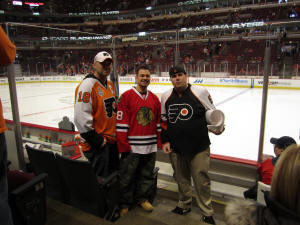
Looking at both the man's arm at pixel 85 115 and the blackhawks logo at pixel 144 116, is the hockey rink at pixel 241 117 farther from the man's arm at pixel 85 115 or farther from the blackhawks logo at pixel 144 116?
the man's arm at pixel 85 115

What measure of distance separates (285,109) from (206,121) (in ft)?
16.7

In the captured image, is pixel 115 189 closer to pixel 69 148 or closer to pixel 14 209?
pixel 14 209

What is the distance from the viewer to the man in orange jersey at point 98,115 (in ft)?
6.05

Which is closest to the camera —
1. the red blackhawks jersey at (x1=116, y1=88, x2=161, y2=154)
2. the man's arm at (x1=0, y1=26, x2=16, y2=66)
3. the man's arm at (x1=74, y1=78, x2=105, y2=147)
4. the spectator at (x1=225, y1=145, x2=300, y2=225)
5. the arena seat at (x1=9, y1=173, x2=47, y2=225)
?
the spectator at (x1=225, y1=145, x2=300, y2=225)

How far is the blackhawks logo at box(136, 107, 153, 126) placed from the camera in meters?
1.99

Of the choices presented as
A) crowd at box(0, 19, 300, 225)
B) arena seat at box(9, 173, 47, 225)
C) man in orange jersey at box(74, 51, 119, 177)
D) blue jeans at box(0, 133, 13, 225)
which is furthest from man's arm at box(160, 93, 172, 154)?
blue jeans at box(0, 133, 13, 225)

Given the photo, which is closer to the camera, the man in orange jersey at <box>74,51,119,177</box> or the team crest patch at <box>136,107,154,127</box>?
the man in orange jersey at <box>74,51,119,177</box>

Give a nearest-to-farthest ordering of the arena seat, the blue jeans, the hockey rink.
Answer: the blue jeans, the arena seat, the hockey rink

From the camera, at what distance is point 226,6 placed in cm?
2166

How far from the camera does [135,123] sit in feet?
6.53

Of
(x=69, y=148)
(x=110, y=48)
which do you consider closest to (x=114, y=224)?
(x=69, y=148)

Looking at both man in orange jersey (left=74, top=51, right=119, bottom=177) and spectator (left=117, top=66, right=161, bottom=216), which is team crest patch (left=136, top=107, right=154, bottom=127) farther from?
man in orange jersey (left=74, top=51, right=119, bottom=177)

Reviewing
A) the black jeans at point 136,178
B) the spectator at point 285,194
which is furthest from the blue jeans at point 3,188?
the spectator at point 285,194

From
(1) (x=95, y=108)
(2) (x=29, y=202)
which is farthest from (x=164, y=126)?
(2) (x=29, y=202)
